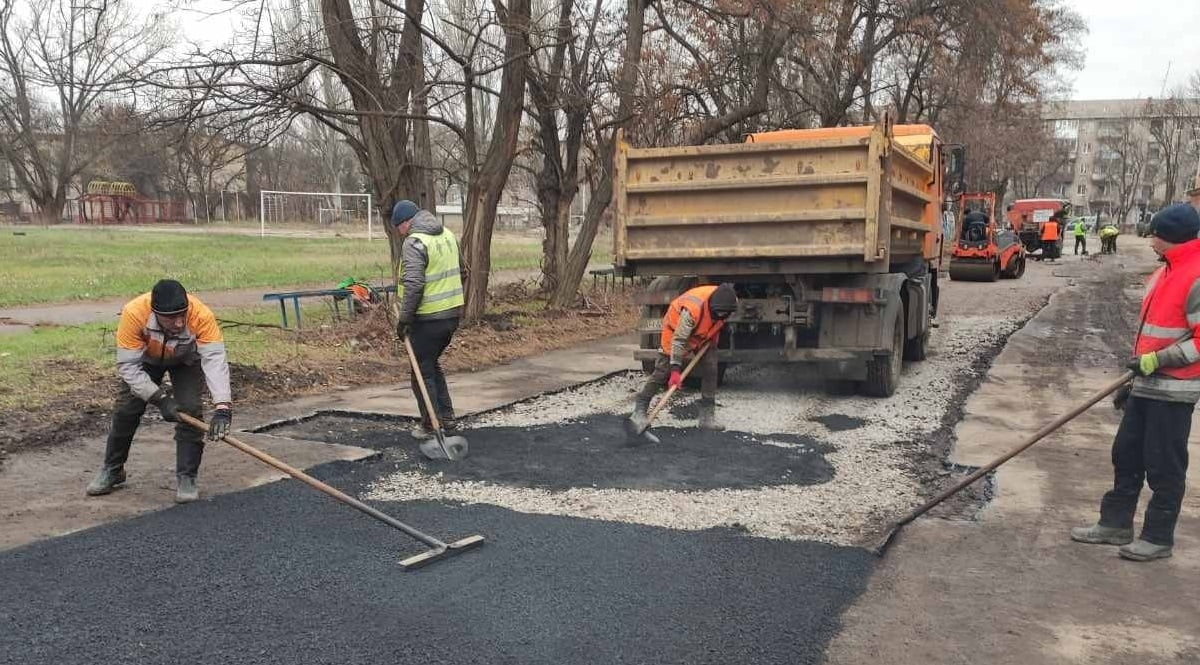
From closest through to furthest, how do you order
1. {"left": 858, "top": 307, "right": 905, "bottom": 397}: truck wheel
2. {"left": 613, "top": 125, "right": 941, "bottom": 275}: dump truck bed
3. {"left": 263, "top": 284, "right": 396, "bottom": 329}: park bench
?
1. {"left": 613, "top": 125, "right": 941, "bottom": 275}: dump truck bed
2. {"left": 858, "top": 307, "right": 905, "bottom": 397}: truck wheel
3. {"left": 263, "top": 284, "right": 396, "bottom": 329}: park bench

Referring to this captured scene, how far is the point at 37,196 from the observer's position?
43.5 metres

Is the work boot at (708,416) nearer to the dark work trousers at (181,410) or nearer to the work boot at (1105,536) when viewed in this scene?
the work boot at (1105,536)

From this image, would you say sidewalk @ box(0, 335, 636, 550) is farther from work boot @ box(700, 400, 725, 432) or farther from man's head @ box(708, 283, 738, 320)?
man's head @ box(708, 283, 738, 320)

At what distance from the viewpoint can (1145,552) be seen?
13.3 ft

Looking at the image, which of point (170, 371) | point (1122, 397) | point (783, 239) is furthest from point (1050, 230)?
point (170, 371)

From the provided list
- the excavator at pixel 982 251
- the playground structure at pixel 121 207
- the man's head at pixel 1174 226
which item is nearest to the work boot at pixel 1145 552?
the man's head at pixel 1174 226

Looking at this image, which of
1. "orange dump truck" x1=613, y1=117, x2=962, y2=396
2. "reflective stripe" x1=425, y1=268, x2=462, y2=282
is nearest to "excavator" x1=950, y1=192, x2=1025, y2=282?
"orange dump truck" x1=613, y1=117, x2=962, y2=396

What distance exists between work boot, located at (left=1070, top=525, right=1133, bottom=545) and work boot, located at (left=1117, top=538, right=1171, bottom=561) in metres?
0.12

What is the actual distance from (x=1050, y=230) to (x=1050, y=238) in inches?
14.6

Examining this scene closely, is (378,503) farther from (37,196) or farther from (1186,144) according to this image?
(1186,144)

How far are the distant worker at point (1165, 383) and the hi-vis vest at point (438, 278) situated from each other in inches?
162

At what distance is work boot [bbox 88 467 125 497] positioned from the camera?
4895mm

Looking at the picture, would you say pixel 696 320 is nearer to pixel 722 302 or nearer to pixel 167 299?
pixel 722 302

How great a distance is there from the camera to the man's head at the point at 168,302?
174 inches
